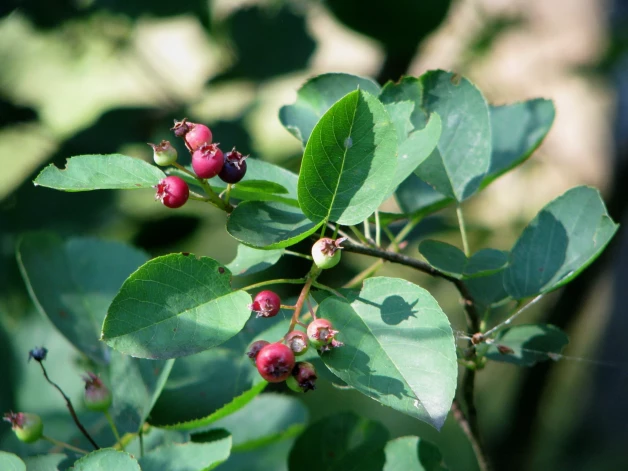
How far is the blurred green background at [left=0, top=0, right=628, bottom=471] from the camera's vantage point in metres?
1.61

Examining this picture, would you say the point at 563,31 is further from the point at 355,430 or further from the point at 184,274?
the point at 184,274

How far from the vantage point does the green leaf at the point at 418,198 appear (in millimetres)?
878

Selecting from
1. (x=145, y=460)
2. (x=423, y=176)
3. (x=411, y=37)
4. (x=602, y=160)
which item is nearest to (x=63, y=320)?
(x=145, y=460)

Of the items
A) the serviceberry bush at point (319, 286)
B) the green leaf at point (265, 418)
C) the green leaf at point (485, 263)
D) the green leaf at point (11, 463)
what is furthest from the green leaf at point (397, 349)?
the green leaf at point (265, 418)

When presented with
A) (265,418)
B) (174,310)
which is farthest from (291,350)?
(265,418)

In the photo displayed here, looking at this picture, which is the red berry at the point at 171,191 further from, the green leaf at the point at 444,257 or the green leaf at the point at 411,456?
the green leaf at the point at 411,456

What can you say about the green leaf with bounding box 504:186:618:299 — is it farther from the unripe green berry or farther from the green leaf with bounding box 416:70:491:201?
the unripe green berry

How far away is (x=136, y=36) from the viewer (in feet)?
7.11

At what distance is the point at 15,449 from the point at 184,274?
1.64 ft

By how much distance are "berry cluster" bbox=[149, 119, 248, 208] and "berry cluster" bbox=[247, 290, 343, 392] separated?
124 mm

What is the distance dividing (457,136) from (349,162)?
0.26 metres

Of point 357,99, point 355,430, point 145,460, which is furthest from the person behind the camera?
point 355,430

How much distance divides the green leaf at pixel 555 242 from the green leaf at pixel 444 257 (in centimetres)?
10

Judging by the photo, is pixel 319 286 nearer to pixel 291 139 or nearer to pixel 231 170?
pixel 231 170
